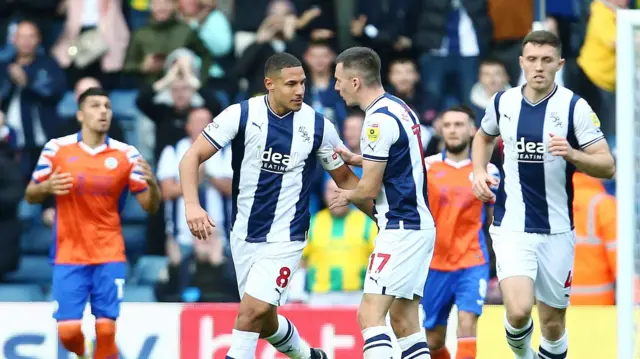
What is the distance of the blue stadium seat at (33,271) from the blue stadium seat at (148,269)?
3.31 feet

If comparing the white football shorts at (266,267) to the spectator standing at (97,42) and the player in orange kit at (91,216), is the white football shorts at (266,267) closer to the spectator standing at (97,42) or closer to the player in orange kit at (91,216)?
the player in orange kit at (91,216)

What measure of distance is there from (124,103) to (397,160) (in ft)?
20.3

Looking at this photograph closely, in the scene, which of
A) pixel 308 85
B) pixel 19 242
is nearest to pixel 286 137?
pixel 308 85

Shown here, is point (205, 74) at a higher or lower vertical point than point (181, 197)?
higher

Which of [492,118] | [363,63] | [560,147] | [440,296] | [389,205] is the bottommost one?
[440,296]

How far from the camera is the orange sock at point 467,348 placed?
1034 cm

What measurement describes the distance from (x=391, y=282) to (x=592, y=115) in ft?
5.76

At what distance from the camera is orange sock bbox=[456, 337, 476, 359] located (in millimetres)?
10336

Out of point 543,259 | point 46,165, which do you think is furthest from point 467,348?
point 46,165

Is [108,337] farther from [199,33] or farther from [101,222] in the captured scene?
[199,33]

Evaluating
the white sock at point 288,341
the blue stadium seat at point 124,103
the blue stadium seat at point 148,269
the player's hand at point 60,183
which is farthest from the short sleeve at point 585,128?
the blue stadium seat at point 124,103

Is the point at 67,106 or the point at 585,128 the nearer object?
the point at 585,128

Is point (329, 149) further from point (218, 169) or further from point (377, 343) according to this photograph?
point (218, 169)

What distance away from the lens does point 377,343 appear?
860 cm
